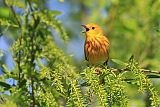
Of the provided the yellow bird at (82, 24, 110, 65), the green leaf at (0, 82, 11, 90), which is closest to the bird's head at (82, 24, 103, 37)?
the yellow bird at (82, 24, 110, 65)

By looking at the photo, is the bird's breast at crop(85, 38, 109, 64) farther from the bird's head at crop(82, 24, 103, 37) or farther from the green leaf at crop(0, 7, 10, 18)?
the green leaf at crop(0, 7, 10, 18)

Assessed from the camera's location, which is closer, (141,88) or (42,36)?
(141,88)

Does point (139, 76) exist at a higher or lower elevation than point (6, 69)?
lower

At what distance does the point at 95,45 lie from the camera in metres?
4.25

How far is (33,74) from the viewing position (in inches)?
101

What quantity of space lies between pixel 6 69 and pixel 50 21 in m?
0.39

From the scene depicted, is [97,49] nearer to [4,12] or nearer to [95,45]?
[95,45]

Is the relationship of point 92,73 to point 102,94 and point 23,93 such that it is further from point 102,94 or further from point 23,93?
point 23,93

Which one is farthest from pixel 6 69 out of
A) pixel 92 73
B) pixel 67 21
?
pixel 67 21

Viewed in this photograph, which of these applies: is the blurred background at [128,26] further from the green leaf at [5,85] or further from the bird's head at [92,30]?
the green leaf at [5,85]

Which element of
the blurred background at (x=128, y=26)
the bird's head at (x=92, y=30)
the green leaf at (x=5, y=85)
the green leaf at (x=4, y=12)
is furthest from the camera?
the blurred background at (x=128, y=26)

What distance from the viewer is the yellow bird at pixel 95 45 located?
401 centimetres

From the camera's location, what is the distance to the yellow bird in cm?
401

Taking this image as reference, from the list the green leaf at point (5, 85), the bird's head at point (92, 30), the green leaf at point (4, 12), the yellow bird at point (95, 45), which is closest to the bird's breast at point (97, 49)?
the yellow bird at point (95, 45)
